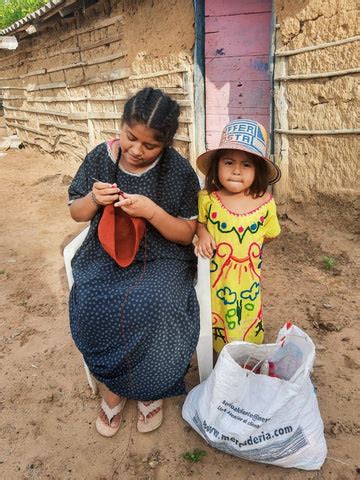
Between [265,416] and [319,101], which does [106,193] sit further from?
[319,101]

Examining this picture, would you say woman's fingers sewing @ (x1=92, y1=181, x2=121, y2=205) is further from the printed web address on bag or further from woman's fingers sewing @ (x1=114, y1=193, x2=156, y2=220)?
the printed web address on bag

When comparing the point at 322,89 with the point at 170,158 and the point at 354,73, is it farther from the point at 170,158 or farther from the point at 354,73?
the point at 170,158

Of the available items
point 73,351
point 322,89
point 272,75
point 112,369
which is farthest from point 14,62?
point 112,369

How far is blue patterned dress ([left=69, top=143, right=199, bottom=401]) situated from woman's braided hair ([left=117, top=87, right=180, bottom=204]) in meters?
0.24

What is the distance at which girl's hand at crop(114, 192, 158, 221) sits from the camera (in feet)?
5.29

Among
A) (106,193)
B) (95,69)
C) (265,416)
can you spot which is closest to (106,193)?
(106,193)

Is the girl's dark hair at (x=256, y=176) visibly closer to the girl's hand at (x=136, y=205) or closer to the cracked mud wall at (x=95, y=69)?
the girl's hand at (x=136, y=205)

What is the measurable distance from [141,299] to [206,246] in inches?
15.8

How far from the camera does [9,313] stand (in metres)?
3.05

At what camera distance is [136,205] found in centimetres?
163

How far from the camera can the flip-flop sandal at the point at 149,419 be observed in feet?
6.14

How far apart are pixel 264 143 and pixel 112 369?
1.25 metres

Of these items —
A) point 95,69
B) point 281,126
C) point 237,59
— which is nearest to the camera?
point 281,126

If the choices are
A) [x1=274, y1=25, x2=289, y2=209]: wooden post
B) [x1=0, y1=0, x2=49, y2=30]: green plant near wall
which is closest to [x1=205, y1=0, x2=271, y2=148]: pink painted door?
[x1=274, y1=25, x2=289, y2=209]: wooden post
